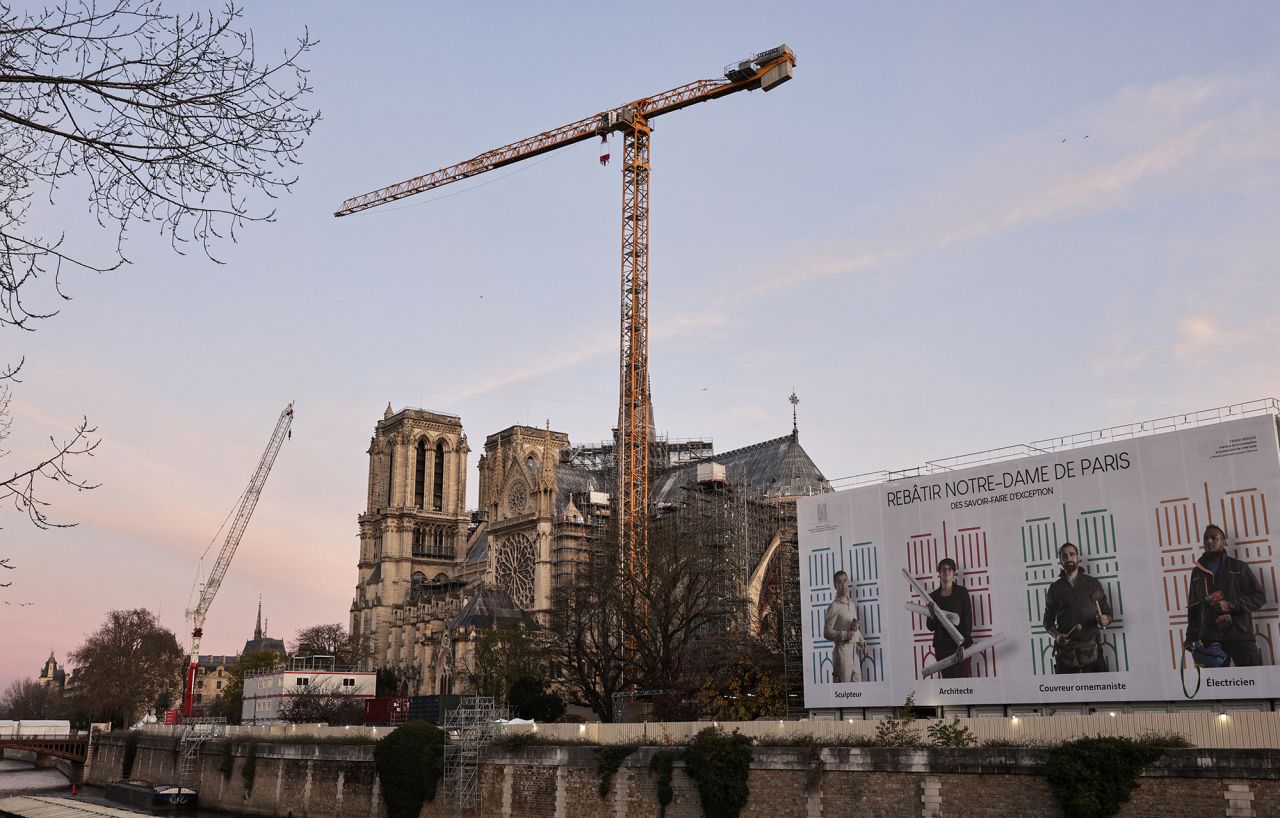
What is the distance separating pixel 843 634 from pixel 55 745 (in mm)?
65438

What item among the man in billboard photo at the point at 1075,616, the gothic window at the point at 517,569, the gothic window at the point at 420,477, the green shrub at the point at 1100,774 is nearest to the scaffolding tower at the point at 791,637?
the man in billboard photo at the point at 1075,616

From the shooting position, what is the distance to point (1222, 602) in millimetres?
27875

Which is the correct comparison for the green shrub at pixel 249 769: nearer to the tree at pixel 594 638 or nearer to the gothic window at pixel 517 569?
the tree at pixel 594 638

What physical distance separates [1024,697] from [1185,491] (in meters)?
6.93

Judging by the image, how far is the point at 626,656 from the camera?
163 ft

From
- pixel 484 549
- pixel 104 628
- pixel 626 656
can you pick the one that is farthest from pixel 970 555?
pixel 104 628

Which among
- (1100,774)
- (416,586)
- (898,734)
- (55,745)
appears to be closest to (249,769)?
(898,734)

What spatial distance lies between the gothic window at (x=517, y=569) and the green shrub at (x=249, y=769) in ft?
106

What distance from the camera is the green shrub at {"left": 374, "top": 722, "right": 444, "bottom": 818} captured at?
35781 mm

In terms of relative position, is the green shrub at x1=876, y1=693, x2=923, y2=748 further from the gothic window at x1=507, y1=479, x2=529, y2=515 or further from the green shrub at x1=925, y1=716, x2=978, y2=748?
the gothic window at x1=507, y1=479, x2=529, y2=515

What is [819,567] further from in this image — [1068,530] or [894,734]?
[894,734]

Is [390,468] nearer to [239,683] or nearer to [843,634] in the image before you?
[239,683]

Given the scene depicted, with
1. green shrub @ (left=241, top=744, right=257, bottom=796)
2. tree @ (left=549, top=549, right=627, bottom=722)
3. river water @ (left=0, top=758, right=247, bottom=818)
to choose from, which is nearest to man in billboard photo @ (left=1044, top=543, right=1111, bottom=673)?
tree @ (left=549, top=549, right=627, bottom=722)

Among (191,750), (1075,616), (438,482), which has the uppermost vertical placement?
(438,482)
